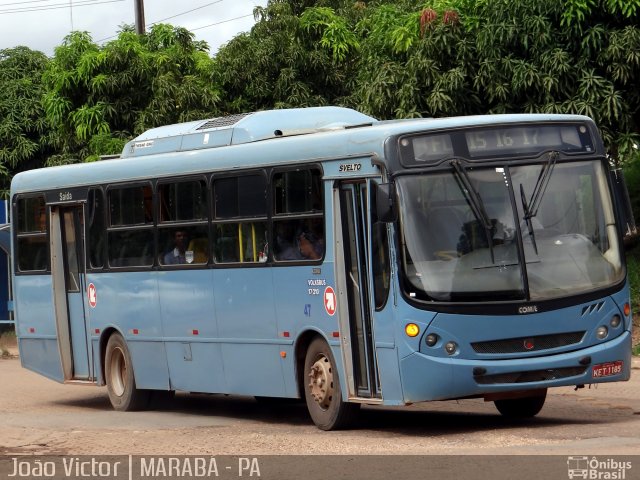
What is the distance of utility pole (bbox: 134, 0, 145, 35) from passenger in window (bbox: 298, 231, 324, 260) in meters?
22.7

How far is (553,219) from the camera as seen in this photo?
42.0ft

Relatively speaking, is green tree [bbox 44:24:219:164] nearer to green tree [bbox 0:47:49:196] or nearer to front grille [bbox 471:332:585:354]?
green tree [bbox 0:47:49:196]

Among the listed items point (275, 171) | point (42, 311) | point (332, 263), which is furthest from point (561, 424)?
point (42, 311)

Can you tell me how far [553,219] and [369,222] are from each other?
162 cm

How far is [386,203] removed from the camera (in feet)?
40.9

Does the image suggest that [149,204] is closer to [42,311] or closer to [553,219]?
[42,311]

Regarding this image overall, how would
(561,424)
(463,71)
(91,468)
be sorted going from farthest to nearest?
(463,71) < (561,424) < (91,468)

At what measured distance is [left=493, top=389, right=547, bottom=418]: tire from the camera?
46.3ft

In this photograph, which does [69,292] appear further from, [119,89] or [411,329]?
[119,89]

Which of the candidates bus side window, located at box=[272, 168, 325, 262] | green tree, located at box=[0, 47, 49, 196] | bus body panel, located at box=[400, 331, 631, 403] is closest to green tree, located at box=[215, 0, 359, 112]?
green tree, located at box=[0, 47, 49, 196]

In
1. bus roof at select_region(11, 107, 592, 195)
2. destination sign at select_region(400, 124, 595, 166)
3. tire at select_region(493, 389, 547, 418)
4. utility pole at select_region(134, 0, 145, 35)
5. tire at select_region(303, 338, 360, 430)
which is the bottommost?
tire at select_region(493, 389, 547, 418)

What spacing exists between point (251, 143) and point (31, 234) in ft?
16.8

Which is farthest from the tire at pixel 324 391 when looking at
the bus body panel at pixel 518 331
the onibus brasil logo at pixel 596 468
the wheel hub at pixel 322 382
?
the onibus brasil logo at pixel 596 468

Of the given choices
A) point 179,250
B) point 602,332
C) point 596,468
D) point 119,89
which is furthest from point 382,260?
point 119,89
